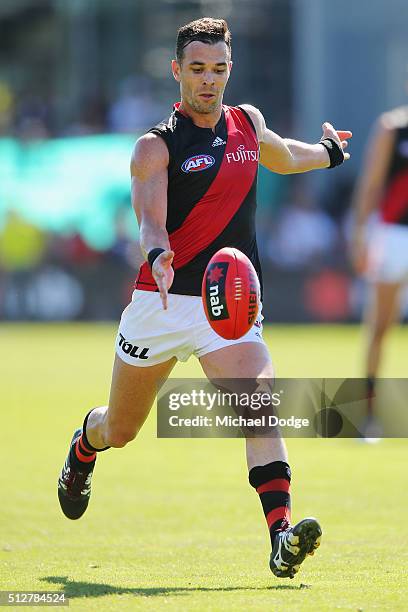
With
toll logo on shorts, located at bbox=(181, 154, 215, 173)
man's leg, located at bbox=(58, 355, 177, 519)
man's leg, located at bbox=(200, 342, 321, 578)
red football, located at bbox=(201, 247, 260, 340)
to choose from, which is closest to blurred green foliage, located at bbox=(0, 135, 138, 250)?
man's leg, located at bbox=(58, 355, 177, 519)

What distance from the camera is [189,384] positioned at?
10.5m

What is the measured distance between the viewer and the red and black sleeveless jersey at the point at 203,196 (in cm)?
647

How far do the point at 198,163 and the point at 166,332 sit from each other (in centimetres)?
86

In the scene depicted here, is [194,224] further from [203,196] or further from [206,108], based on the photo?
[206,108]

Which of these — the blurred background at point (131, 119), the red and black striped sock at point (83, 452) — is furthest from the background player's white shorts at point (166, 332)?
the blurred background at point (131, 119)

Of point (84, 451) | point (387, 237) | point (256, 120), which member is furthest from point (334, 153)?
point (387, 237)

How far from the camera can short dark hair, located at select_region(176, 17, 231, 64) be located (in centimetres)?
649

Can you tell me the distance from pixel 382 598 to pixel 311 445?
563 centimetres

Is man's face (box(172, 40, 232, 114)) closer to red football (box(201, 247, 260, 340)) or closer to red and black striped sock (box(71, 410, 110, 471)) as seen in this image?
red football (box(201, 247, 260, 340))

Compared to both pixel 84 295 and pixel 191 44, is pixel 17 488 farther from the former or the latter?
pixel 84 295

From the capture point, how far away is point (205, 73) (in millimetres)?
6477

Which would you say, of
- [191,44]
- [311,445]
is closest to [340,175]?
[311,445]

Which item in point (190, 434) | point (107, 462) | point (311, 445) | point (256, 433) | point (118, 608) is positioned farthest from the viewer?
point (190, 434)

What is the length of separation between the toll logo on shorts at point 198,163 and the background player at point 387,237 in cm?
454
